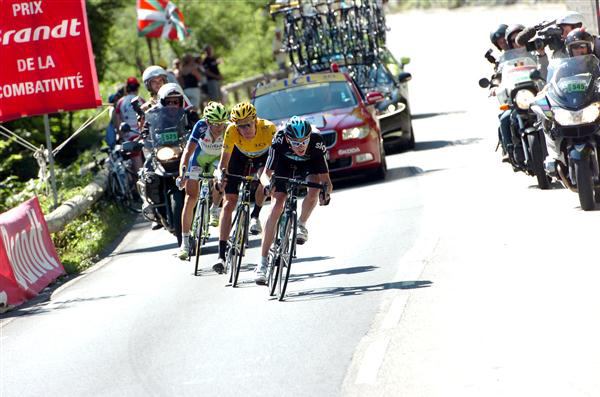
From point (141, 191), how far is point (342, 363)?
7806 millimetres

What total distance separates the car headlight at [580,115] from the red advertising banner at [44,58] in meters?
7.24

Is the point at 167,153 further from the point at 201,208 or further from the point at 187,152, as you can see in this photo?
the point at 201,208

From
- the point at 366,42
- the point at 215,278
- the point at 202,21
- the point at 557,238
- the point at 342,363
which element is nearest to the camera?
the point at 342,363

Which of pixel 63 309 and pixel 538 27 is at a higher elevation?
pixel 538 27

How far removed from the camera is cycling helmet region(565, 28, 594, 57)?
1427cm

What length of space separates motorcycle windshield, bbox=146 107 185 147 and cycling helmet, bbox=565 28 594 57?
4258 millimetres

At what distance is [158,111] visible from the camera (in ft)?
50.2

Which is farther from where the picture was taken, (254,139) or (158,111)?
(158,111)

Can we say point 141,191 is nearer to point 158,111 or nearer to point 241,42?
point 158,111

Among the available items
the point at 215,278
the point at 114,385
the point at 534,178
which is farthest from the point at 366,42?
the point at 114,385

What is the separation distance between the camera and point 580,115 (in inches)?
543

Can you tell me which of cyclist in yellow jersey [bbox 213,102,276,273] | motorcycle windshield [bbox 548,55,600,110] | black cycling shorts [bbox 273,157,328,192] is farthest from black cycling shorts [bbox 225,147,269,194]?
motorcycle windshield [bbox 548,55,600,110]

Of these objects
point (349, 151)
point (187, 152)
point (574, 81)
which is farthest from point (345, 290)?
point (349, 151)

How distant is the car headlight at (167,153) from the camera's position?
15.3 meters
